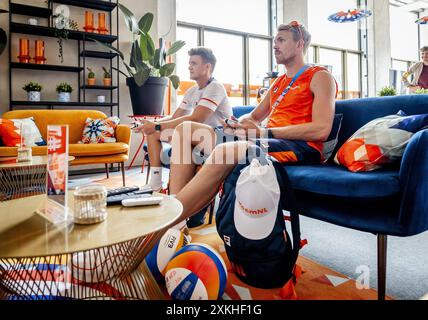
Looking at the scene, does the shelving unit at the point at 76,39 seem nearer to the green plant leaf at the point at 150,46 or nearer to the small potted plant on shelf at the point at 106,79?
the small potted plant on shelf at the point at 106,79

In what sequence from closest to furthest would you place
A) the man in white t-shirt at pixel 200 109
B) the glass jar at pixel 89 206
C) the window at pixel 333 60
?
the glass jar at pixel 89 206 → the man in white t-shirt at pixel 200 109 → the window at pixel 333 60

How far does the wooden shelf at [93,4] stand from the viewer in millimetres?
4210

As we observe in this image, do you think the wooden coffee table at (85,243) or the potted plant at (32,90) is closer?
the wooden coffee table at (85,243)

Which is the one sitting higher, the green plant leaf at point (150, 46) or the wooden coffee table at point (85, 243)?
the green plant leaf at point (150, 46)

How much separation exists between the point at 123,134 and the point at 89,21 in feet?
6.01

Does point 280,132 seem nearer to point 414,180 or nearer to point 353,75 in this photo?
point 414,180

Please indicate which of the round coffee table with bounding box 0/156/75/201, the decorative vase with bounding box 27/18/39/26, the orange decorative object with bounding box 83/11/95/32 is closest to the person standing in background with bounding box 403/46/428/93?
the orange decorative object with bounding box 83/11/95/32

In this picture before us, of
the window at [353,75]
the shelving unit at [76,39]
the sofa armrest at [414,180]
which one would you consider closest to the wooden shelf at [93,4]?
the shelving unit at [76,39]

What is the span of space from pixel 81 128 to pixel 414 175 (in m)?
3.59

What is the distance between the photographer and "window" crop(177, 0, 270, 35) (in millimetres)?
5500

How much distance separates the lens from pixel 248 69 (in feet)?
20.3

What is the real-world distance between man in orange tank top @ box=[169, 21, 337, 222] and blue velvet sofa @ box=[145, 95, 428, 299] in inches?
6.5

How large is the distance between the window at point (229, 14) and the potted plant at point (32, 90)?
264 centimetres
